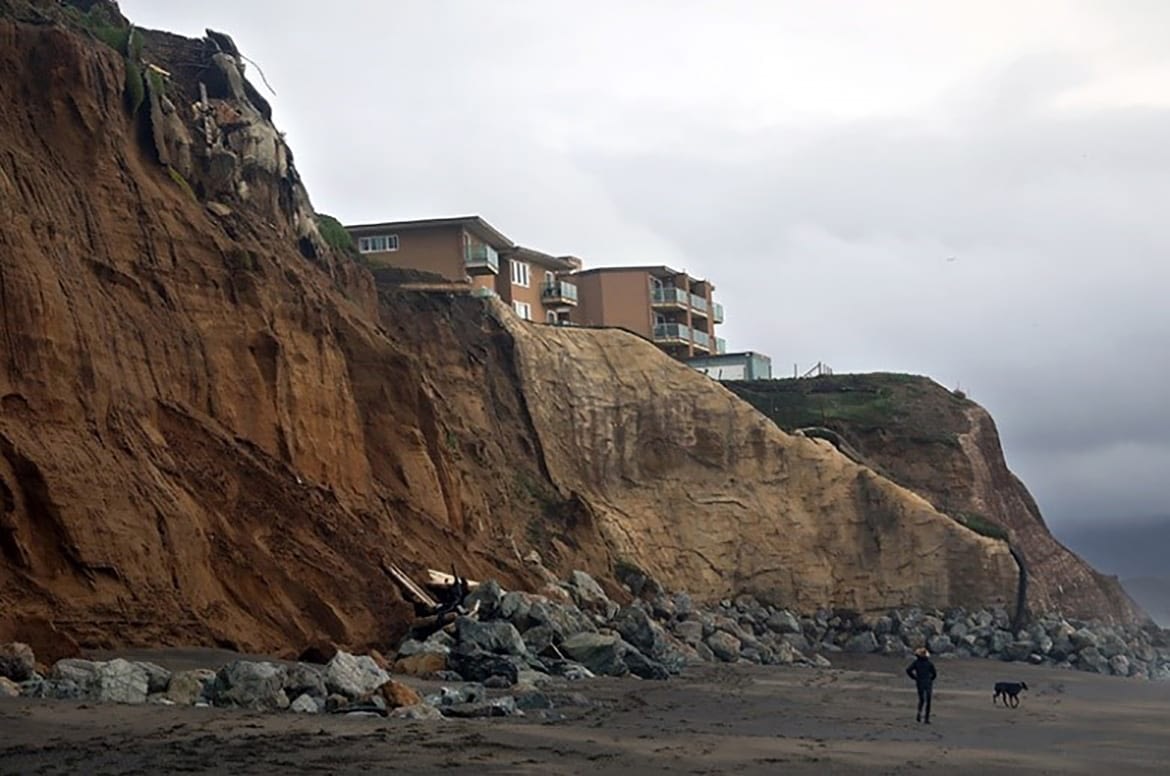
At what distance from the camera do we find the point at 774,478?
2040 inches

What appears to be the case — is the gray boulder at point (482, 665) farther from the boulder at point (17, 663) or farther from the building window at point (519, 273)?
the building window at point (519, 273)

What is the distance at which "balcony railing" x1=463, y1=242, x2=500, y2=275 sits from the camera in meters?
62.1

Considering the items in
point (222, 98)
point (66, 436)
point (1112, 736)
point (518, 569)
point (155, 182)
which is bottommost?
point (1112, 736)

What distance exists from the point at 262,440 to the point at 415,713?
507 inches

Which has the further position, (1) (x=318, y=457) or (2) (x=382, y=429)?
(2) (x=382, y=429)

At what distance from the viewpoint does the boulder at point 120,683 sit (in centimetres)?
1800

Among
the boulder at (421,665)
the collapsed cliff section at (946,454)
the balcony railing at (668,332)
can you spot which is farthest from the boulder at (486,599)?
the balcony railing at (668,332)

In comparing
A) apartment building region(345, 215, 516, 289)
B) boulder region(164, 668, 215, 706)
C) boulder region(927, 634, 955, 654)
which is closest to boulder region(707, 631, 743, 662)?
boulder region(927, 634, 955, 654)

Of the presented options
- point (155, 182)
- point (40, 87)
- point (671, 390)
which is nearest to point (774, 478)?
point (671, 390)

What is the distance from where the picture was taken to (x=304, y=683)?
766 inches

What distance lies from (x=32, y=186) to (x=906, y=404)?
43.7 metres

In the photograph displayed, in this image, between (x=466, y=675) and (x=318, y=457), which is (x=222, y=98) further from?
(x=466, y=675)

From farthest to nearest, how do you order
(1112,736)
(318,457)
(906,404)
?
(906,404) → (318,457) → (1112,736)

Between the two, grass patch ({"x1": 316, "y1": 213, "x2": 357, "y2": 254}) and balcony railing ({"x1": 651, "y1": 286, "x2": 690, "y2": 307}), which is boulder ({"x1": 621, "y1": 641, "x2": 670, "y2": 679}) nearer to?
grass patch ({"x1": 316, "y1": 213, "x2": 357, "y2": 254})
